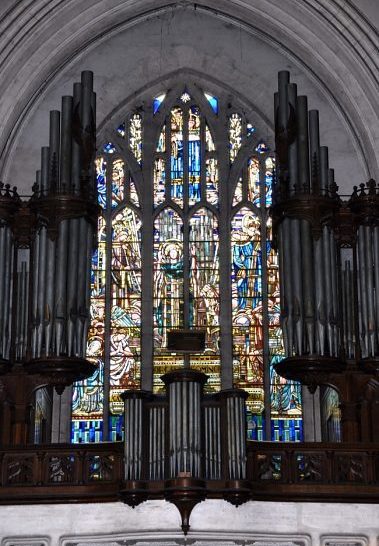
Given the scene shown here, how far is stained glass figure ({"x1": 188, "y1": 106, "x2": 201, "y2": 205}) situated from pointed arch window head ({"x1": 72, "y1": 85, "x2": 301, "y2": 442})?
0.06ft

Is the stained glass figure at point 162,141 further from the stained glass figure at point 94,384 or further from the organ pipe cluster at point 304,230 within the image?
the organ pipe cluster at point 304,230

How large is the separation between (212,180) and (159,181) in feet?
2.96

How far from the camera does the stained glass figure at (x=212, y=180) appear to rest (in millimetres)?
23719

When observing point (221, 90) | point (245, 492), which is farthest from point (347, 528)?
point (221, 90)

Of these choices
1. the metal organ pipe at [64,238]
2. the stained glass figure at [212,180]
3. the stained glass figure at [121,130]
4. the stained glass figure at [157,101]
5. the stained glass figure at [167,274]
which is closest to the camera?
the metal organ pipe at [64,238]

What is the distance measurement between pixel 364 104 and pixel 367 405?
5.33m

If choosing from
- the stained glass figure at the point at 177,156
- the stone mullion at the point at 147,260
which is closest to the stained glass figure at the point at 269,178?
the stained glass figure at the point at 177,156

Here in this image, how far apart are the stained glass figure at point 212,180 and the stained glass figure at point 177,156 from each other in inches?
17.4

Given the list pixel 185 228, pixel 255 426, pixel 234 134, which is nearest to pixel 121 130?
pixel 234 134

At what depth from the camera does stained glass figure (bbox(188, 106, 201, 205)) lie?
23.8 m

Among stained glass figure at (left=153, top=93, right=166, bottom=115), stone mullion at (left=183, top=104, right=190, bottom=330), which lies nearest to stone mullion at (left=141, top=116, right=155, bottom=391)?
stained glass figure at (left=153, top=93, right=166, bottom=115)

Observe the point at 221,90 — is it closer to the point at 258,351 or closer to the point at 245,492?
the point at 258,351

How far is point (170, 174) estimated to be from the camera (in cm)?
2386

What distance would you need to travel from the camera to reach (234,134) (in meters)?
24.1
